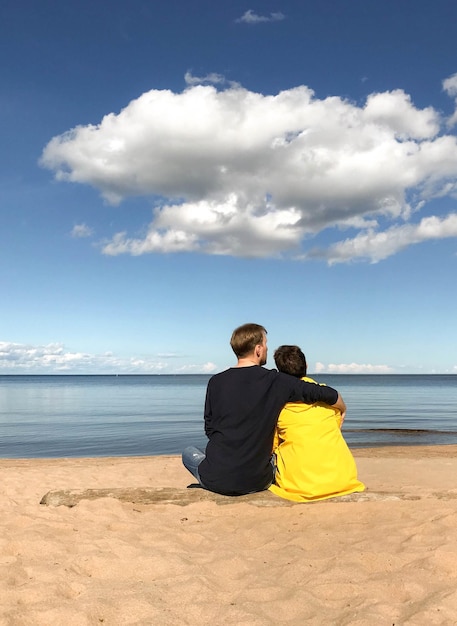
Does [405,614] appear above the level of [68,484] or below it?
above

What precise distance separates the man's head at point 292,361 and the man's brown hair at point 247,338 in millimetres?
373

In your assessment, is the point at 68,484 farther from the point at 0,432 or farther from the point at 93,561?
the point at 0,432

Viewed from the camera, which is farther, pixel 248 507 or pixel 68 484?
pixel 68 484

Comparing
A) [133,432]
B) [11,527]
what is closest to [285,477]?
[11,527]

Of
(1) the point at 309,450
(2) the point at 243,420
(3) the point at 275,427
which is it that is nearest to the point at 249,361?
(2) the point at 243,420

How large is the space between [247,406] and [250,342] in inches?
26.6

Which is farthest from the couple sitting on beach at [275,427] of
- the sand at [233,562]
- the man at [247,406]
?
the sand at [233,562]

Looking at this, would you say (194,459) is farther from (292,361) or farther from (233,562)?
(233,562)

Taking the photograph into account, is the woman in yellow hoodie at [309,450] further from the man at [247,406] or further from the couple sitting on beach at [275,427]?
the man at [247,406]

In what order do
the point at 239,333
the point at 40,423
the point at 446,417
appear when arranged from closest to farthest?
the point at 239,333 → the point at 40,423 → the point at 446,417

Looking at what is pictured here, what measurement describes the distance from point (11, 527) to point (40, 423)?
21.5 m

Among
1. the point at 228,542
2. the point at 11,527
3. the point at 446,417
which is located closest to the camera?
the point at 228,542

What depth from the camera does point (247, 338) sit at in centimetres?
541

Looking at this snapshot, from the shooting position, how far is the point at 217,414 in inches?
217
